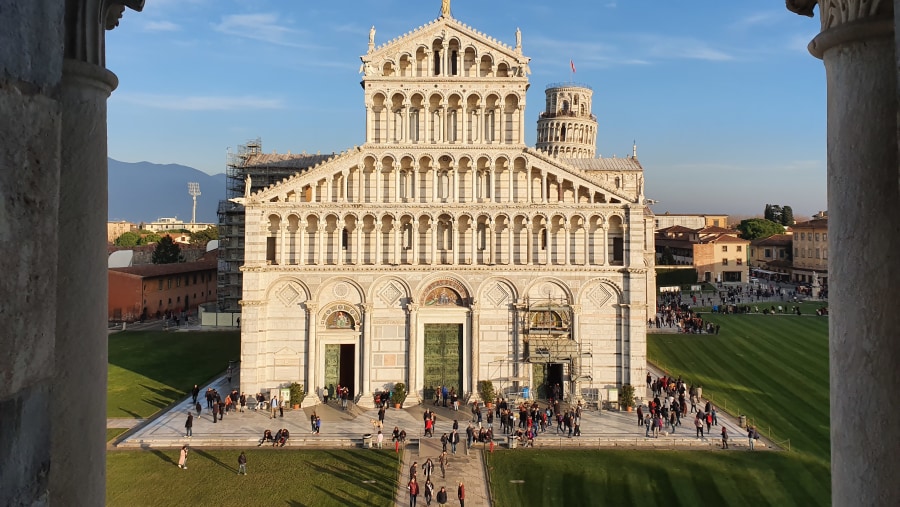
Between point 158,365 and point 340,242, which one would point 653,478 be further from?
point 158,365

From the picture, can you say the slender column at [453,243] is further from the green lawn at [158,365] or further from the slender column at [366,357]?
the green lawn at [158,365]

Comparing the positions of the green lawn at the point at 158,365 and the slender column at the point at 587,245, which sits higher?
the slender column at the point at 587,245

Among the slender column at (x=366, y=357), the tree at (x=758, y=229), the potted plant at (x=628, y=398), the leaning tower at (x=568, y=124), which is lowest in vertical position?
the potted plant at (x=628, y=398)

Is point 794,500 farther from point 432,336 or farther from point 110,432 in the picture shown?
point 110,432

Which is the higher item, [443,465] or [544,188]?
[544,188]

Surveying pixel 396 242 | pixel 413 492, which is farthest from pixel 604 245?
pixel 413 492

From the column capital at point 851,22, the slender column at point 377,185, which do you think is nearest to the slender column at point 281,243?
the slender column at point 377,185

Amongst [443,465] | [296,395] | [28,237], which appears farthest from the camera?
[296,395]

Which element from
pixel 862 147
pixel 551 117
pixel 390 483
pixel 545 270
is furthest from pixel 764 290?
pixel 862 147
